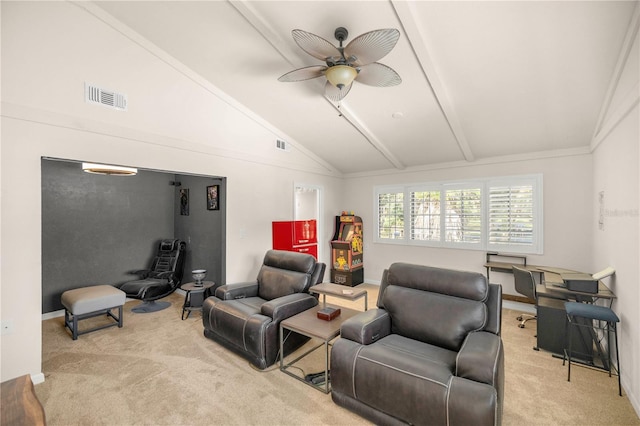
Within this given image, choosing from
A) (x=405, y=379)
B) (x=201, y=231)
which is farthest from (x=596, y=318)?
(x=201, y=231)

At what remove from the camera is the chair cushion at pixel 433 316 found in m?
2.21

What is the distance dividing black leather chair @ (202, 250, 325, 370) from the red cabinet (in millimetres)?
766

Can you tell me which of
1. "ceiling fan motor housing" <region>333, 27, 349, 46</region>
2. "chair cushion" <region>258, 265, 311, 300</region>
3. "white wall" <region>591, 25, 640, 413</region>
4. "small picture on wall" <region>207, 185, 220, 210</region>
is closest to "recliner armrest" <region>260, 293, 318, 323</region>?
"chair cushion" <region>258, 265, 311, 300</region>

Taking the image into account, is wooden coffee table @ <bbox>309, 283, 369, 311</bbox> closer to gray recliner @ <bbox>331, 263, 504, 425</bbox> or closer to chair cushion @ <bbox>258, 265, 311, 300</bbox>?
gray recliner @ <bbox>331, 263, 504, 425</bbox>

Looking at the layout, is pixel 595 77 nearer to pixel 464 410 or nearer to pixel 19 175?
pixel 464 410

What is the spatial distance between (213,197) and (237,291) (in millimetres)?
1887

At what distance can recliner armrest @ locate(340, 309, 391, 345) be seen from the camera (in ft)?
7.35

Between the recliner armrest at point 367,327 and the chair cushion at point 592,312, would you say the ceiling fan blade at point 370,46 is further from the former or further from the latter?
the chair cushion at point 592,312

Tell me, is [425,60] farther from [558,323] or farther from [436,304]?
[558,323]

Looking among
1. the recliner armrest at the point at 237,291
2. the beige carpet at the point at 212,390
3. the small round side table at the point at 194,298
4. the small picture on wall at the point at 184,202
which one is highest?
the small picture on wall at the point at 184,202

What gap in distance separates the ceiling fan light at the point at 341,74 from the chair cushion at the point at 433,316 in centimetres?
188

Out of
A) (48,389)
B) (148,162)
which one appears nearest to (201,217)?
(148,162)

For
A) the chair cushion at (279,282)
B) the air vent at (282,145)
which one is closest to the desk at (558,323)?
the chair cushion at (279,282)

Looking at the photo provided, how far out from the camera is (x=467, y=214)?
16.3 feet
